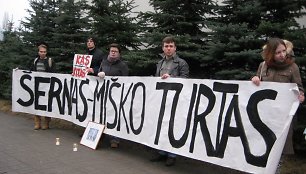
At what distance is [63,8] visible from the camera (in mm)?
11375

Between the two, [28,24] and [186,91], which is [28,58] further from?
[186,91]

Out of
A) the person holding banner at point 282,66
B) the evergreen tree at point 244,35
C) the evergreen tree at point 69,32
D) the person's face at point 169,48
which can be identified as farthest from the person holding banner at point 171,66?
the evergreen tree at point 69,32

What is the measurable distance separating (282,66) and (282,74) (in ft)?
0.34

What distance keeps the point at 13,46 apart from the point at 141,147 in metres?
8.54

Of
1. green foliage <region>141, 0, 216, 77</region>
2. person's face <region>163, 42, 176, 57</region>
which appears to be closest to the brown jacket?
person's face <region>163, 42, 176, 57</region>

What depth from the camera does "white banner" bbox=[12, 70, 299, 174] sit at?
15.3 ft

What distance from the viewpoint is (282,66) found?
4.66m

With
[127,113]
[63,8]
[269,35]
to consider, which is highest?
[63,8]

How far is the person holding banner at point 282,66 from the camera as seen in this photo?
456cm

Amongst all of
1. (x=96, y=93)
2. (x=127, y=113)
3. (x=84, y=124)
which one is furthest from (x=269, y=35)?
(x=84, y=124)

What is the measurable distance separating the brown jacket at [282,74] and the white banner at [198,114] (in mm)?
124

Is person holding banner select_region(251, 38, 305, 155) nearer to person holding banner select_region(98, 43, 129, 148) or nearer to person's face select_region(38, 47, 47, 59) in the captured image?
person holding banner select_region(98, 43, 129, 148)

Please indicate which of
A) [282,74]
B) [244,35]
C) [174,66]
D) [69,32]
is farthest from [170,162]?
[69,32]

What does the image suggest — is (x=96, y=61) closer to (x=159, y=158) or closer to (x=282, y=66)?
(x=159, y=158)
